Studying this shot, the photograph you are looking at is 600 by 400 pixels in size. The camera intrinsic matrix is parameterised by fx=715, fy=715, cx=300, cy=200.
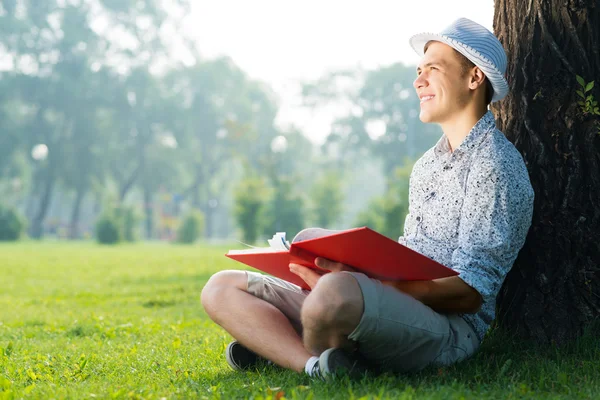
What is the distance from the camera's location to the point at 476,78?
338cm

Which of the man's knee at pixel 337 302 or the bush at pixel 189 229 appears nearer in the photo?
the man's knee at pixel 337 302

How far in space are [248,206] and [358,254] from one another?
82.6 feet

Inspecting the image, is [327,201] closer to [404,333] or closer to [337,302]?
[404,333]

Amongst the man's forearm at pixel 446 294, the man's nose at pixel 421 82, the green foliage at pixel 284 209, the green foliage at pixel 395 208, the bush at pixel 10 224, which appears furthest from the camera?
the green foliage at pixel 284 209

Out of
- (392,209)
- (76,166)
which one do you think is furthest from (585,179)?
(76,166)

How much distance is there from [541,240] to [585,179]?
0.39 meters

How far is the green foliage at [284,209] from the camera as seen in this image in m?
31.4

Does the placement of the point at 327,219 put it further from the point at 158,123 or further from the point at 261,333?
the point at 261,333

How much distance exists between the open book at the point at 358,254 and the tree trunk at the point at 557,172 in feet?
3.40

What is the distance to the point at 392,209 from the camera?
2447 centimetres

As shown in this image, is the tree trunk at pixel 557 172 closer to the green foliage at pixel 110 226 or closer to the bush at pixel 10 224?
the green foliage at pixel 110 226

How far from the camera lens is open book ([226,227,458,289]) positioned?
2.74 m

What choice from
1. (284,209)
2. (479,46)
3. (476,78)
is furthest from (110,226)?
(479,46)

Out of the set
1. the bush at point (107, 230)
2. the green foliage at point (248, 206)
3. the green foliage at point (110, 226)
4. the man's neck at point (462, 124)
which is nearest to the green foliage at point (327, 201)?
the green foliage at point (248, 206)
